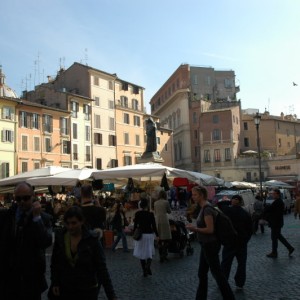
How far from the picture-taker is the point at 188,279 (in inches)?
348

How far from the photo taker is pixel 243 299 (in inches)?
277

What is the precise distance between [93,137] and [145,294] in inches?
1921

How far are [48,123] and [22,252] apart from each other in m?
47.5

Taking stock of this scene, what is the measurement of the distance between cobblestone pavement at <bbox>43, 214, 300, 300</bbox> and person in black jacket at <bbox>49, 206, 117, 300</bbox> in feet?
11.6

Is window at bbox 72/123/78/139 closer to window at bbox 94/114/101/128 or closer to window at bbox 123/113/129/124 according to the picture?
window at bbox 94/114/101/128

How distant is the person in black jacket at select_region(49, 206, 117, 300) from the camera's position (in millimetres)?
3879

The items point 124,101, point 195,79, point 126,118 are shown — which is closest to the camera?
point 126,118

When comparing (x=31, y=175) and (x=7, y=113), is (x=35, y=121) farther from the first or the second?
(x=31, y=175)

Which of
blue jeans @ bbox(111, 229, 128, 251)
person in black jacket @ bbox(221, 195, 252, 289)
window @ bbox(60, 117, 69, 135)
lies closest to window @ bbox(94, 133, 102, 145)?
window @ bbox(60, 117, 69, 135)

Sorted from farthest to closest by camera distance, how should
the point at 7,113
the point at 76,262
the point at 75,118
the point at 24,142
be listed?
the point at 75,118
the point at 24,142
the point at 7,113
the point at 76,262

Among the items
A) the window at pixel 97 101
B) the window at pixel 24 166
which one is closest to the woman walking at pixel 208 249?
the window at pixel 24 166

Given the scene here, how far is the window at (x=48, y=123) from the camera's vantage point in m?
50.0

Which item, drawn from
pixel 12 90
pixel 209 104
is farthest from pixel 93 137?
pixel 209 104

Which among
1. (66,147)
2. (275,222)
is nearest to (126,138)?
(66,147)
